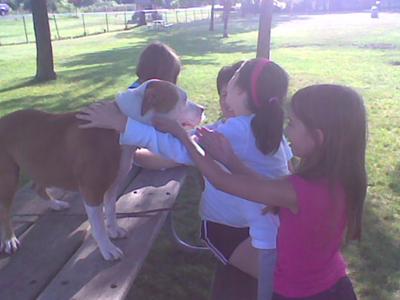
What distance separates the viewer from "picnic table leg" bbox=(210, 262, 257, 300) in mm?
2677

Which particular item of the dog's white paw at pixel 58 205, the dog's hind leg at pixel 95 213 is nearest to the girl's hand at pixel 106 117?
the dog's hind leg at pixel 95 213

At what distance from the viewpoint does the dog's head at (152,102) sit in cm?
263

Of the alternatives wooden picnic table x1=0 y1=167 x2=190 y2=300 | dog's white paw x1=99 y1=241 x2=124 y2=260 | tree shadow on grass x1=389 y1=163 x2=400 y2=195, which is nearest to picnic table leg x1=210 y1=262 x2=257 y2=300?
wooden picnic table x1=0 y1=167 x2=190 y2=300

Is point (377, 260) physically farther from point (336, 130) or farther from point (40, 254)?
point (40, 254)

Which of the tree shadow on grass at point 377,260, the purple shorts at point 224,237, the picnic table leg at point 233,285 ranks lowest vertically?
the tree shadow on grass at point 377,260

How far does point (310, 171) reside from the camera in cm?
221

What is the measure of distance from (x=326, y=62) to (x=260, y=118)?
46.3 ft

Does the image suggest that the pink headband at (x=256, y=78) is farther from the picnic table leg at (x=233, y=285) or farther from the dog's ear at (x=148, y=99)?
the picnic table leg at (x=233, y=285)

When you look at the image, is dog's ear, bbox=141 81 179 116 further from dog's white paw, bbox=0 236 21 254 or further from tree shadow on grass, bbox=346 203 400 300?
tree shadow on grass, bbox=346 203 400 300

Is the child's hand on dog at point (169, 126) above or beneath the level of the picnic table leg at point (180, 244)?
above

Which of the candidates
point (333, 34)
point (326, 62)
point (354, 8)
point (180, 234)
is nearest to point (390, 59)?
point (326, 62)

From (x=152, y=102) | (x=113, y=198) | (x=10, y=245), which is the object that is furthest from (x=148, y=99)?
(x=10, y=245)

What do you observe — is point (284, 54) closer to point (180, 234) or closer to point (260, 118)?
point (180, 234)

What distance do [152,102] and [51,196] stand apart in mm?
1202
